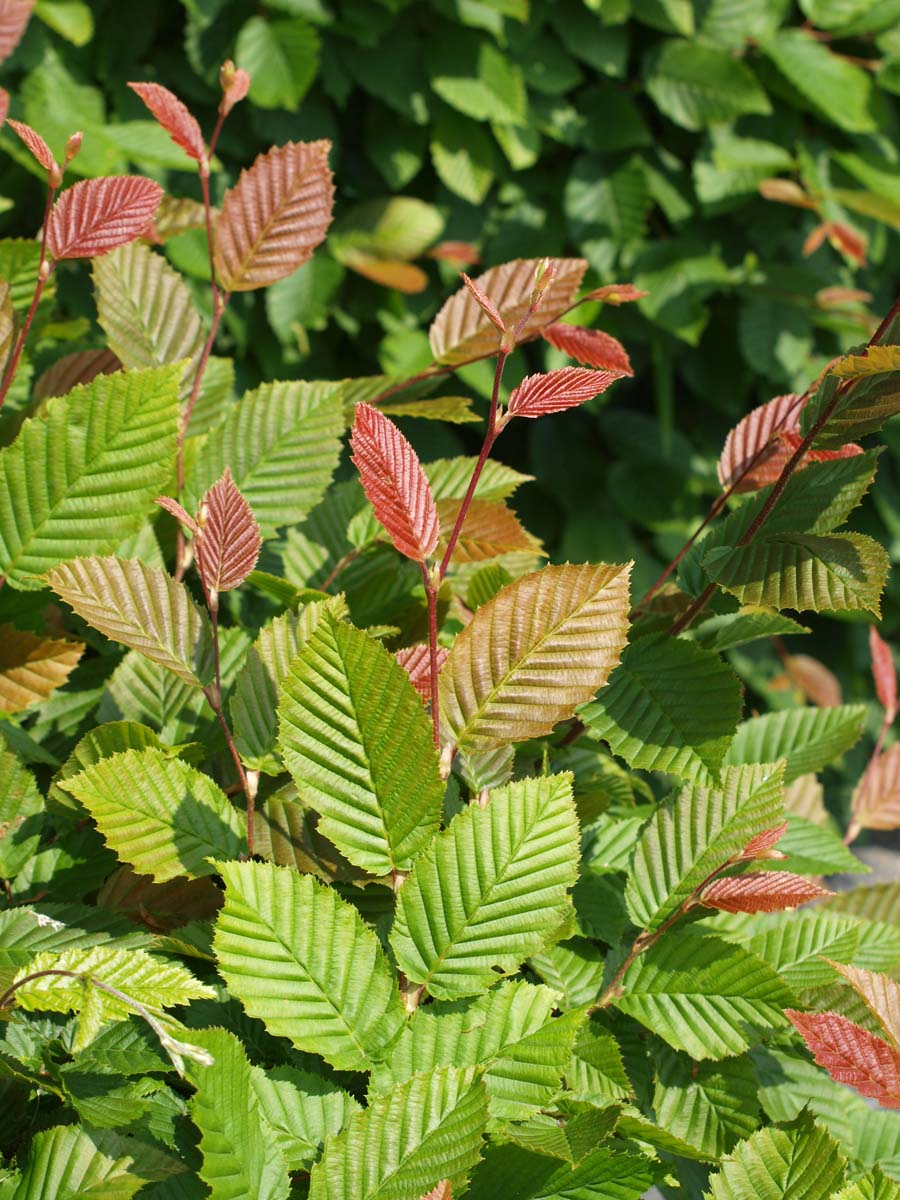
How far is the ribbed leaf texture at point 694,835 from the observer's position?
726 millimetres

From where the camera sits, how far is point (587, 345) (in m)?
0.93

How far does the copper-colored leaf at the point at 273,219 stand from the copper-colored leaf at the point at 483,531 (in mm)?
248

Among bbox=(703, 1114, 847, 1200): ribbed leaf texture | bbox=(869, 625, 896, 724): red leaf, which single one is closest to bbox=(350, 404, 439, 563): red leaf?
bbox=(703, 1114, 847, 1200): ribbed leaf texture

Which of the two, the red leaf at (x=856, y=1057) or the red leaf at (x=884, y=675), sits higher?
the red leaf at (x=856, y=1057)

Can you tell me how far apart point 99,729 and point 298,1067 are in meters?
0.23

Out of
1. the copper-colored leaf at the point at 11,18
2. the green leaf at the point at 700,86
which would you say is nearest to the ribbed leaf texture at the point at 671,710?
the copper-colored leaf at the point at 11,18

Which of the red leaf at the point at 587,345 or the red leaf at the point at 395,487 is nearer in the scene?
the red leaf at the point at 395,487

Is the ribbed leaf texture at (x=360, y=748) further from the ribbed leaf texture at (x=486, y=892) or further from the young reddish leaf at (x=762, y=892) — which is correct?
the young reddish leaf at (x=762, y=892)

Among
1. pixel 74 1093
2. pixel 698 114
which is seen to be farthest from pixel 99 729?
pixel 698 114

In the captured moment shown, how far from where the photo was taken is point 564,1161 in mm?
587

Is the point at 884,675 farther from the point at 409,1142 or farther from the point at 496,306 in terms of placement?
the point at 409,1142

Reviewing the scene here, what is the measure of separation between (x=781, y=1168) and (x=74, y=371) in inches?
28.6

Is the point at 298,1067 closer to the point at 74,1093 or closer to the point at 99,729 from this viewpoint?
the point at 74,1093

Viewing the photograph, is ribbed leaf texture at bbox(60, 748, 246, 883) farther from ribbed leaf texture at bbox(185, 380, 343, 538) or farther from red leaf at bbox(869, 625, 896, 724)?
red leaf at bbox(869, 625, 896, 724)
